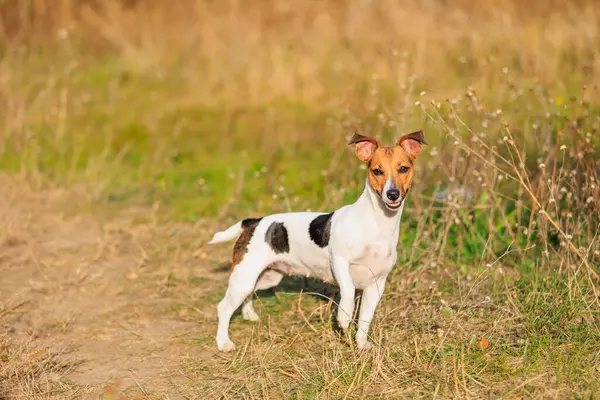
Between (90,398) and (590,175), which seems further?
(590,175)

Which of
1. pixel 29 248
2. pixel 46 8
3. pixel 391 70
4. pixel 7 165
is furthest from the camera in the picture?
pixel 46 8

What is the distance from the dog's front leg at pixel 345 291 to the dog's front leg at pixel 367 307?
0.10 metres

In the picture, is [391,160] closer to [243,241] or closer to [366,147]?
[366,147]

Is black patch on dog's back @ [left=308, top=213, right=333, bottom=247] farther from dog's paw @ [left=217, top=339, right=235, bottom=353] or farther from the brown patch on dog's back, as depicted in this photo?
dog's paw @ [left=217, top=339, right=235, bottom=353]

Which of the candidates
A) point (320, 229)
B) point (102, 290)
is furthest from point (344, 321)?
point (102, 290)

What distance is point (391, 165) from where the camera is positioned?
18.2 ft

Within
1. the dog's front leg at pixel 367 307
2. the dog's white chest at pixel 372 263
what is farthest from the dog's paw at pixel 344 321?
the dog's white chest at pixel 372 263

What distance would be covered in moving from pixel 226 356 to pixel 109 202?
498 cm

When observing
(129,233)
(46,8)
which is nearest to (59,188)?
(129,233)

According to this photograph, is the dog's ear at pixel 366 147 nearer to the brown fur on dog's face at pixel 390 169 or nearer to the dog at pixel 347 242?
the dog at pixel 347 242

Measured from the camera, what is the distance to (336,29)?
16516 millimetres

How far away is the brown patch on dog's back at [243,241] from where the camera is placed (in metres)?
6.26

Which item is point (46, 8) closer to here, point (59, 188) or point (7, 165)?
point (7, 165)

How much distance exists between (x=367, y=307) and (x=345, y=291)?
240 millimetres
